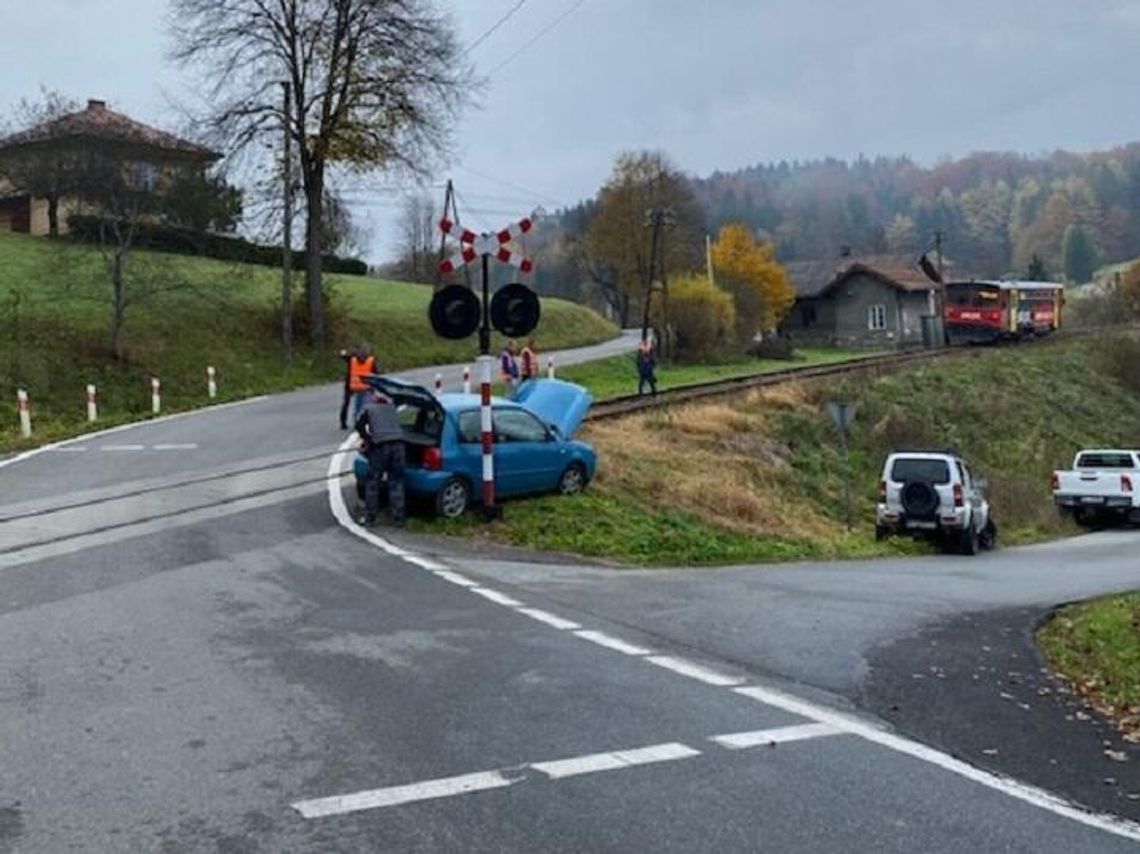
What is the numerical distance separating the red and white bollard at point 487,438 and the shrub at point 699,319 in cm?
4360

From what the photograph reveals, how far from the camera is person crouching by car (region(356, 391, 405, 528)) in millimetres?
14898

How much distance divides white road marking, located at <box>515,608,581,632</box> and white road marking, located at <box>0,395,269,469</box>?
1253 centimetres

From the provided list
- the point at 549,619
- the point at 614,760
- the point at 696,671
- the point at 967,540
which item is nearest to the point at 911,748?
the point at 614,760

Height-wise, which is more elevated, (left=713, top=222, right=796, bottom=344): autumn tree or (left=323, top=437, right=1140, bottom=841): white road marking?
(left=713, top=222, right=796, bottom=344): autumn tree

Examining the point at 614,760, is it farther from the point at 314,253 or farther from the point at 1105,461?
the point at 314,253

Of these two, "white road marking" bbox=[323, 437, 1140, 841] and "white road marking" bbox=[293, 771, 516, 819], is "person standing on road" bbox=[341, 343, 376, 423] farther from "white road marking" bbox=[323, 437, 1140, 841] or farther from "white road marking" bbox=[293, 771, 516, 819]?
"white road marking" bbox=[293, 771, 516, 819]

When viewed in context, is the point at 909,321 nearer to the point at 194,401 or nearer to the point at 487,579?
the point at 194,401

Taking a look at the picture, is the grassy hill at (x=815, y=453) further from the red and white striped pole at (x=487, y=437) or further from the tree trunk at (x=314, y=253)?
the tree trunk at (x=314, y=253)

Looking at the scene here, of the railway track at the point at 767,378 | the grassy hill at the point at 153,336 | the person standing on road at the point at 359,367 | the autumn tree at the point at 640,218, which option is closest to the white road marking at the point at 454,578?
the person standing on road at the point at 359,367

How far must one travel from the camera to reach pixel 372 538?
1403 centimetres

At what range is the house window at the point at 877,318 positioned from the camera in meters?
85.4

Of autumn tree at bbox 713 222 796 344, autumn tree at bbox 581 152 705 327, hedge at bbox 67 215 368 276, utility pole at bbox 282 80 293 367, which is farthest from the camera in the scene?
autumn tree at bbox 581 152 705 327

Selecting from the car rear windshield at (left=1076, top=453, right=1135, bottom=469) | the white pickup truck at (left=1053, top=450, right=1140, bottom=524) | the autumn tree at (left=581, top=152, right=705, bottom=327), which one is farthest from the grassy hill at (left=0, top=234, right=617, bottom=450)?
the autumn tree at (left=581, top=152, right=705, bottom=327)

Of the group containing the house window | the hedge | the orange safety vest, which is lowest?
the orange safety vest
